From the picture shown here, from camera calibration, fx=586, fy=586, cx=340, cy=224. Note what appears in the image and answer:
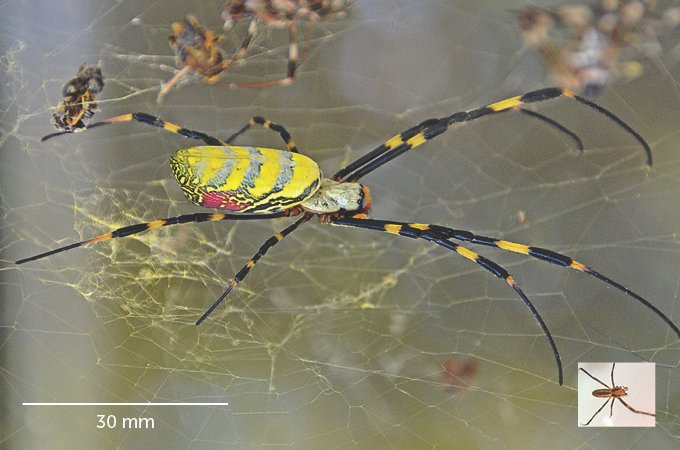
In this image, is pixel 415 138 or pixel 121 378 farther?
pixel 121 378

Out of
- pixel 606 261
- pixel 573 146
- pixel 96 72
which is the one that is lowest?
pixel 606 261

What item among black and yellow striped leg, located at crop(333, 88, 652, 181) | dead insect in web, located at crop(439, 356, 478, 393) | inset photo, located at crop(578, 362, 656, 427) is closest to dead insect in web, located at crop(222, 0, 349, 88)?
black and yellow striped leg, located at crop(333, 88, 652, 181)

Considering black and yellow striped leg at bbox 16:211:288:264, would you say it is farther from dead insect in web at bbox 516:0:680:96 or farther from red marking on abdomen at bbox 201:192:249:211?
dead insect in web at bbox 516:0:680:96

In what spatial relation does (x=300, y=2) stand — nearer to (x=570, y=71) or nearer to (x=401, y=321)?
(x=570, y=71)

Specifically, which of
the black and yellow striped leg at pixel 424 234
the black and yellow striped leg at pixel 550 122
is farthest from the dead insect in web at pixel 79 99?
the black and yellow striped leg at pixel 550 122

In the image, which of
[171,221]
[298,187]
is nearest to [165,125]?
[171,221]

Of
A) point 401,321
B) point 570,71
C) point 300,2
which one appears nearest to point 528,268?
point 401,321

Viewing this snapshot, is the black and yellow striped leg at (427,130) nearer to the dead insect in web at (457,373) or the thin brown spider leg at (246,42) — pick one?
the thin brown spider leg at (246,42)
